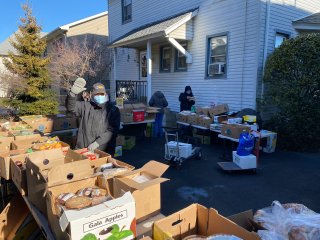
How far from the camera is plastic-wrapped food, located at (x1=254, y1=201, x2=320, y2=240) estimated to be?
1.53 m

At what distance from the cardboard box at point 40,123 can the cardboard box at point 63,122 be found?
129 mm

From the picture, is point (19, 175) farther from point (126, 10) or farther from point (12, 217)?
point (126, 10)

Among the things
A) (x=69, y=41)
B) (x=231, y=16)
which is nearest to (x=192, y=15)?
(x=231, y=16)

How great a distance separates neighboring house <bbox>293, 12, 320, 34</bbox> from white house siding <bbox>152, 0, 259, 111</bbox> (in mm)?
1845

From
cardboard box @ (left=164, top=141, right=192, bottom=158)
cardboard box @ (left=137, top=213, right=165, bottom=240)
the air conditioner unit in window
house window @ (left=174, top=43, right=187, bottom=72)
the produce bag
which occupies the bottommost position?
cardboard box @ (left=164, top=141, right=192, bottom=158)

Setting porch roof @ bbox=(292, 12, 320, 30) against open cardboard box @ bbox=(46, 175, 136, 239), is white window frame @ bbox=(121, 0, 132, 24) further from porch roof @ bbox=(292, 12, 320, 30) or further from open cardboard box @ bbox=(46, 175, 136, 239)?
open cardboard box @ bbox=(46, 175, 136, 239)

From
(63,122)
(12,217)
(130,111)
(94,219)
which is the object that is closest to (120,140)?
(130,111)

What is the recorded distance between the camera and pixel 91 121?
3.82 m

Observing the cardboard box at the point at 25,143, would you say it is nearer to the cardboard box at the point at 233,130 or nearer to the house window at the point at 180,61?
the cardboard box at the point at 233,130

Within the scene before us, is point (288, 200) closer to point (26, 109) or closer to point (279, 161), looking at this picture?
point (279, 161)

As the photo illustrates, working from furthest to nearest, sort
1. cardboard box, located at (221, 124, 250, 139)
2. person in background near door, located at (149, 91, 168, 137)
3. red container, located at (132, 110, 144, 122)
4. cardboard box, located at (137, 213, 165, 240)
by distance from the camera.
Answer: person in background near door, located at (149, 91, 168, 137) → red container, located at (132, 110, 144, 122) → cardboard box, located at (221, 124, 250, 139) → cardboard box, located at (137, 213, 165, 240)

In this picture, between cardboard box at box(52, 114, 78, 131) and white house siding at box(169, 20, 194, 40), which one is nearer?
cardboard box at box(52, 114, 78, 131)

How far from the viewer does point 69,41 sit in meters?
17.8

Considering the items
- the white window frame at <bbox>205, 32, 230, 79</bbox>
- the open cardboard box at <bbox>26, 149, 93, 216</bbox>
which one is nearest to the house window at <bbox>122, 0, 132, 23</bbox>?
the white window frame at <bbox>205, 32, 230, 79</bbox>
